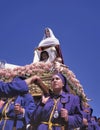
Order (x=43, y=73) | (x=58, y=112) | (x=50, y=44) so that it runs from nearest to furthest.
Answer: (x=58, y=112) < (x=43, y=73) < (x=50, y=44)

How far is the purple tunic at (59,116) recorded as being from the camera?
4.73 m

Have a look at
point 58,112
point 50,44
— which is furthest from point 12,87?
point 50,44

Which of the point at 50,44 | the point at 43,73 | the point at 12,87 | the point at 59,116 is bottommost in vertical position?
the point at 59,116

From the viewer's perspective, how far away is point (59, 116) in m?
4.73

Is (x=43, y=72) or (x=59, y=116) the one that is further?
(x=43, y=72)

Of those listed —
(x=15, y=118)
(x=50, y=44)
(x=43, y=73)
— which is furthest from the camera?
(x=50, y=44)

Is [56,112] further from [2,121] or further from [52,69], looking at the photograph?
[52,69]

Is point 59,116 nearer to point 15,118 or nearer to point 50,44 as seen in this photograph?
point 15,118

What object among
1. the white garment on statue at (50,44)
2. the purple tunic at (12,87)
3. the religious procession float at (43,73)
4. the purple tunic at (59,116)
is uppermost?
the white garment on statue at (50,44)

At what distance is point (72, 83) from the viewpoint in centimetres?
764

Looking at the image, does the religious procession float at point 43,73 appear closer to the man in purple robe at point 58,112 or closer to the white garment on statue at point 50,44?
the white garment on statue at point 50,44

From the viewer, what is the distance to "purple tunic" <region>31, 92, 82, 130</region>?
15.5 feet

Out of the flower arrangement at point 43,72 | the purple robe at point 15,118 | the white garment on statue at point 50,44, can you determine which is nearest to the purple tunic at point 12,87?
the purple robe at point 15,118

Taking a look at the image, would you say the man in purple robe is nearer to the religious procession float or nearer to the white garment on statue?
the religious procession float
